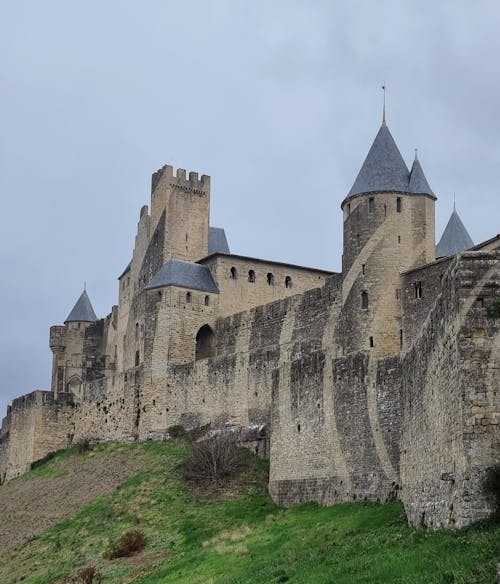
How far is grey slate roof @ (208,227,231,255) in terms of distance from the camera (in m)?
60.0

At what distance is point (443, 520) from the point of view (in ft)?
64.1

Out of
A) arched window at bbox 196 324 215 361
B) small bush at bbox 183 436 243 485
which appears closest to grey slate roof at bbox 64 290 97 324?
arched window at bbox 196 324 215 361

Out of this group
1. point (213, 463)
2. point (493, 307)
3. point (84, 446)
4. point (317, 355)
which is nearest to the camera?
point (493, 307)

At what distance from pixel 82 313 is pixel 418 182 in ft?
113

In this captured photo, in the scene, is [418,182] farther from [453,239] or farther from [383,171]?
[453,239]

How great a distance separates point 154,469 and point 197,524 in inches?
374

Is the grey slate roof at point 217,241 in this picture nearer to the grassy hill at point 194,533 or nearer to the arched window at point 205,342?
the arched window at point 205,342

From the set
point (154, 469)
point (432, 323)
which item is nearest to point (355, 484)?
point (432, 323)

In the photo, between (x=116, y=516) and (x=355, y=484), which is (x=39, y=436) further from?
(x=355, y=484)

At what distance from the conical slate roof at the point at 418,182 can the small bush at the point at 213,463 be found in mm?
12106

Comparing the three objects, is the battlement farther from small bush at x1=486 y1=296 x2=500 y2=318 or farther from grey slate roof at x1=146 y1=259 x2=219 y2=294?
small bush at x1=486 y1=296 x2=500 y2=318

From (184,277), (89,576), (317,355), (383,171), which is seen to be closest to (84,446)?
(184,277)

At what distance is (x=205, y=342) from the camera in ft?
178

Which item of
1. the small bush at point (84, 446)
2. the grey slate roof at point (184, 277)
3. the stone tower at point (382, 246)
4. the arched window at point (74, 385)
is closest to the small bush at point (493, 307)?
the stone tower at point (382, 246)
